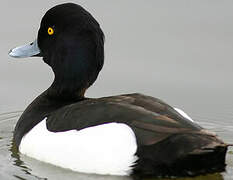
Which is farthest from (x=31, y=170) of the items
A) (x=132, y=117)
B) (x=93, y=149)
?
(x=132, y=117)

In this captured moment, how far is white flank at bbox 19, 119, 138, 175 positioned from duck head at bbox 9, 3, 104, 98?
0.65m

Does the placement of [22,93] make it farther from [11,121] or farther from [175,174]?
[175,174]

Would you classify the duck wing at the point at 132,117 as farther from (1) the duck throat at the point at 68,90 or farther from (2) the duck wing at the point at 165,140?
(1) the duck throat at the point at 68,90

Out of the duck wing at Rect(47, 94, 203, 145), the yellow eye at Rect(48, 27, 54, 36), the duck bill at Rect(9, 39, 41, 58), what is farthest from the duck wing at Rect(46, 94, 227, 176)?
the duck bill at Rect(9, 39, 41, 58)

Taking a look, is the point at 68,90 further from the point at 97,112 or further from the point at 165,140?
the point at 165,140

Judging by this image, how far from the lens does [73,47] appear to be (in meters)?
5.86

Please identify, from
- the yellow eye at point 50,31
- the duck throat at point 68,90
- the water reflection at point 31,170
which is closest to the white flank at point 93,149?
the water reflection at point 31,170

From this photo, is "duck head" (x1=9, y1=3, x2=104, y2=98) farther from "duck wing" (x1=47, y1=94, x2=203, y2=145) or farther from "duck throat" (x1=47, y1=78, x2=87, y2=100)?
"duck wing" (x1=47, y1=94, x2=203, y2=145)

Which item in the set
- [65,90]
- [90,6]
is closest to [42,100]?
[65,90]

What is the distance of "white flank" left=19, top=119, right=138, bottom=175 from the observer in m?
4.89

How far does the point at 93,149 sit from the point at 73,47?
1106 mm

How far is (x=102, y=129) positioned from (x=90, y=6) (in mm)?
2920

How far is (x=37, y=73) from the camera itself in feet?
23.3

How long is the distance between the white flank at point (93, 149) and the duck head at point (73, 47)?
651 millimetres
